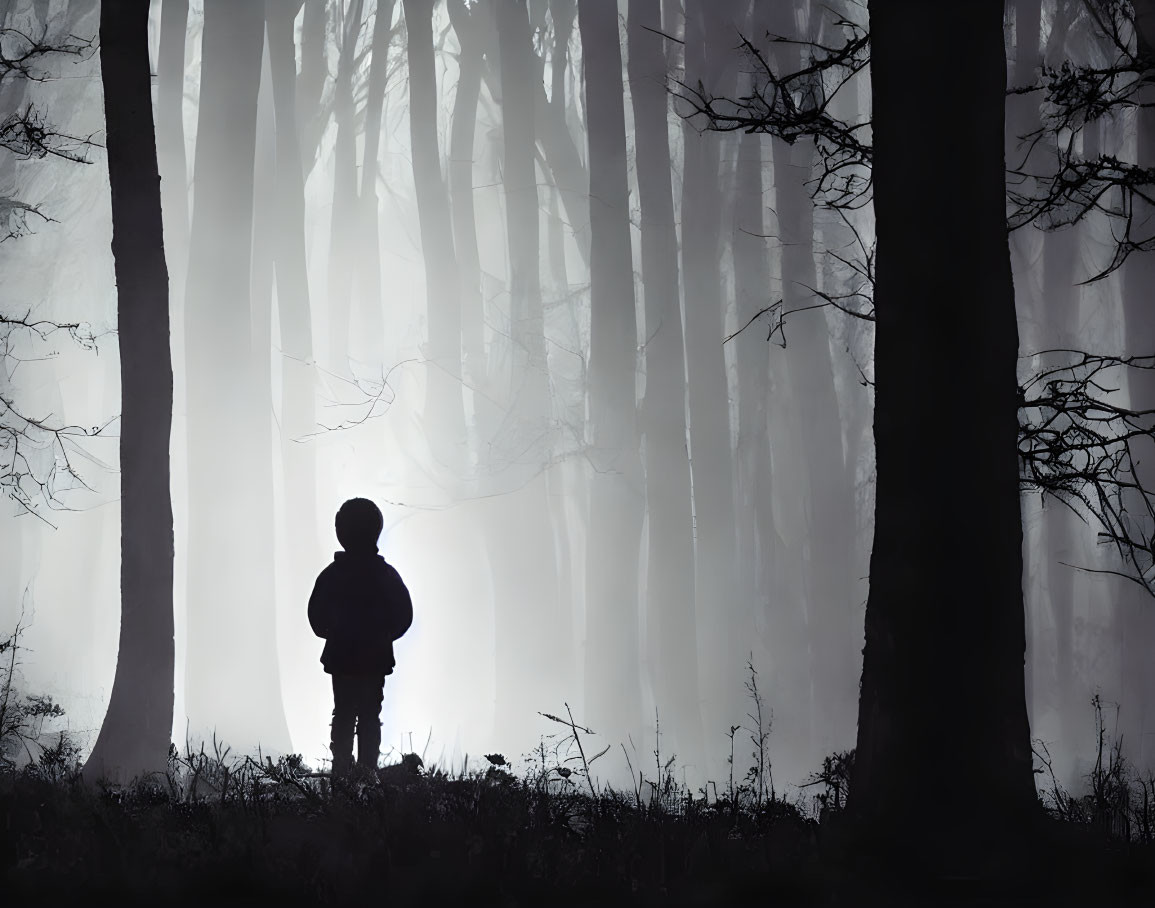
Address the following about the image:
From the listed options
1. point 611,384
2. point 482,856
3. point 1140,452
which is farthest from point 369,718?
point 1140,452

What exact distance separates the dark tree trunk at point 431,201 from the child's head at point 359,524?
10.5m

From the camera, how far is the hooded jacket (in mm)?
6230

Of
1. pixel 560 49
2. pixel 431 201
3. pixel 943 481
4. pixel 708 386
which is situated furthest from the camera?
pixel 560 49

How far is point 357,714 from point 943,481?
3.96 m

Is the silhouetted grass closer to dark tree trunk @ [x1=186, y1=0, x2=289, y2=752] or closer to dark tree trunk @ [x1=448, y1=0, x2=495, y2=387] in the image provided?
dark tree trunk @ [x1=186, y1=0, x2=289, y2=752]

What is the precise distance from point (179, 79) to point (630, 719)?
482 inches

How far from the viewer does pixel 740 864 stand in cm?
349

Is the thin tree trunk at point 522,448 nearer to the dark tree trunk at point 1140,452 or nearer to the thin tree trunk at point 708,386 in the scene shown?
the thin tree trunk at point 708,386

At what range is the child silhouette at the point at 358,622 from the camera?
6234 millimetres

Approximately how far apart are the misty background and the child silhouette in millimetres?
6082

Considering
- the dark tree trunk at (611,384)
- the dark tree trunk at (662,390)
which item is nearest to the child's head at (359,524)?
the dark tree trunk at (662,390)

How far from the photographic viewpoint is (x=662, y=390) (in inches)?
588

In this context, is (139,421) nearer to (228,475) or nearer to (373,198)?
(228,475)

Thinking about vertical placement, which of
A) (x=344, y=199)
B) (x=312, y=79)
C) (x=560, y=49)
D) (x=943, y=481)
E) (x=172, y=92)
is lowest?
(x=943, y=481)
